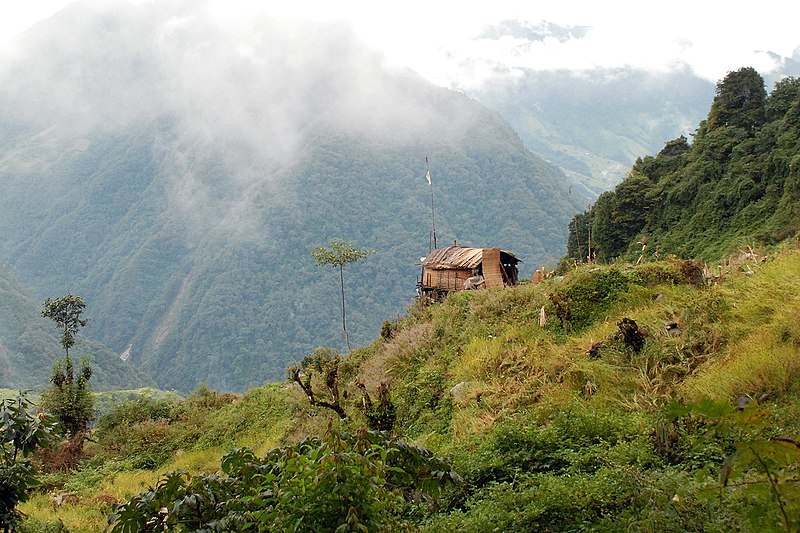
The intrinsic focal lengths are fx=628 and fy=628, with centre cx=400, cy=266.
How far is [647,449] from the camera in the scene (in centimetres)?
660

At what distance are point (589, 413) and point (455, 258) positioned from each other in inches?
807

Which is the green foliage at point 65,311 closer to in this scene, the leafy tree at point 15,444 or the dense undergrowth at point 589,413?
the dense undergrowth at point 589,413

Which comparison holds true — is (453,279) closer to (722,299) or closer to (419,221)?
(722,299)

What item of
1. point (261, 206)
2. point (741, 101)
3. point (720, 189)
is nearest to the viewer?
point (720, 189)

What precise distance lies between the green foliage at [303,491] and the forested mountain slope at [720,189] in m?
21.1

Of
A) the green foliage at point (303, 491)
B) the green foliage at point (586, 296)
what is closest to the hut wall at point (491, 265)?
the green foliage at point (586, 296)

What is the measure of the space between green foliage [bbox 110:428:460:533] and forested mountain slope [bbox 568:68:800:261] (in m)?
21.1

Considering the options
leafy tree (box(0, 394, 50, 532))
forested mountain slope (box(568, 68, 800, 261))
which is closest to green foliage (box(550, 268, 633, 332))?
leafy tree (box(0, 394, 50, 532))

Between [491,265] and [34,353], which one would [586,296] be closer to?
[491,265]

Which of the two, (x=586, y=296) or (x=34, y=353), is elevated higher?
(x=586, y=296)

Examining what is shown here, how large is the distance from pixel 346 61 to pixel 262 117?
3306 cm

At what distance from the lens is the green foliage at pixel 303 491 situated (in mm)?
3732

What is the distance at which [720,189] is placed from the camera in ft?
105

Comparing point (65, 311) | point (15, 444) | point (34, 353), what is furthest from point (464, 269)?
point (34, 353)
